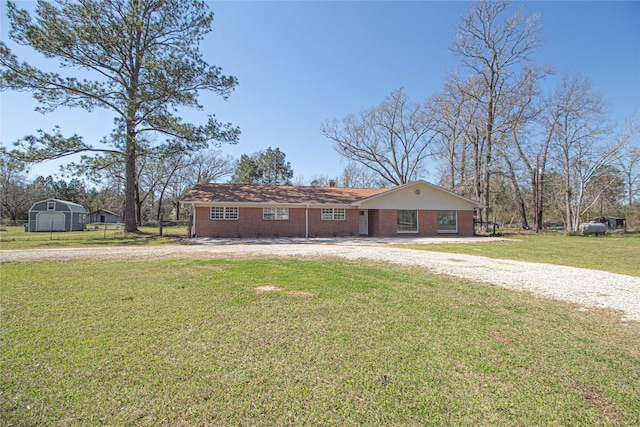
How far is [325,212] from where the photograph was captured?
2078 cm

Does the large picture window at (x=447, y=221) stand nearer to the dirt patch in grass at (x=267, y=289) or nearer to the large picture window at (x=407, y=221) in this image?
the large picture window at (x=407, y=221)

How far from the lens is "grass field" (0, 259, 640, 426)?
2307mm

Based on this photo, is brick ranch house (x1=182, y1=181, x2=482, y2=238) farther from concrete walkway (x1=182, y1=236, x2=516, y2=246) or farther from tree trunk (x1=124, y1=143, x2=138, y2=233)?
tree trunk (x1=124, y1=143, x2=138, y2=233)

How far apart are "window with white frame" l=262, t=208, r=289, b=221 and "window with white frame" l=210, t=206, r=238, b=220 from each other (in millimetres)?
1844

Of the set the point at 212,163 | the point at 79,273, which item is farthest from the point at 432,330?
the point at 212,163

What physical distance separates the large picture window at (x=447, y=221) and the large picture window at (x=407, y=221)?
197 cm

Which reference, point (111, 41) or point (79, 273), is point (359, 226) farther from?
point (111, 41)

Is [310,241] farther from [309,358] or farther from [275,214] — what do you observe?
[309,358]

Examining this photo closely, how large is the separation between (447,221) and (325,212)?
9.46 m

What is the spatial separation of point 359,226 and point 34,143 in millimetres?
19702

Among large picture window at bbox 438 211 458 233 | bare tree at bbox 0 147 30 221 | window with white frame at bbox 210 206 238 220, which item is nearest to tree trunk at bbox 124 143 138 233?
window with white frame at bbox 210 206 238 220

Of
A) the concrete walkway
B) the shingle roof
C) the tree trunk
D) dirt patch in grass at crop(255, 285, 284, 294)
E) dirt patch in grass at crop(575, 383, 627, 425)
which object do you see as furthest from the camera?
the tree trunk

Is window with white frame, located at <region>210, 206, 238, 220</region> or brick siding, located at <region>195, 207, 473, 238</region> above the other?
A: window with white frame, located at <region>210, 206, 238, 220</region>

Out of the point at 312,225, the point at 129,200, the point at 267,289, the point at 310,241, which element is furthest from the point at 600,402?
the point at 129,200
